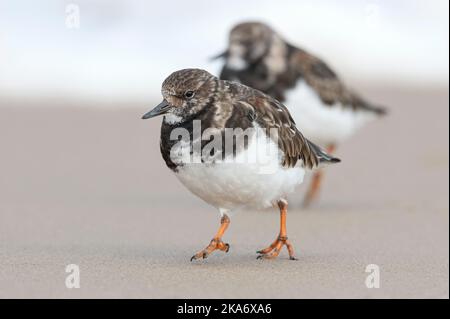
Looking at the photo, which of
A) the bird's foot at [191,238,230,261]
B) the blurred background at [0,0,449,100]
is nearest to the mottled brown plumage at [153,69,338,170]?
the bird's foot at [191,238,230,261]

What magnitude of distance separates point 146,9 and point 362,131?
4.59 meters

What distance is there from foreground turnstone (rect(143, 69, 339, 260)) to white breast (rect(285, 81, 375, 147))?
2313mm

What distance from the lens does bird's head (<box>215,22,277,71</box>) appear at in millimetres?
7754

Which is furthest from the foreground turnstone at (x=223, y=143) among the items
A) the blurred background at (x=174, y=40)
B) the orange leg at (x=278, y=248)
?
the blurred background at (x=174, y=40)

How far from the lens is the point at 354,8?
14.1 metres

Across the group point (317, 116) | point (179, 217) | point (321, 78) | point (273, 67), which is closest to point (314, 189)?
point (317, 116)

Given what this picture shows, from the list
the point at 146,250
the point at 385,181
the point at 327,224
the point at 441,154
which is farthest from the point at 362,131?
the point at 146,250

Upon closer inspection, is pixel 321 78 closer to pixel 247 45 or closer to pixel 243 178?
pixel 247 45

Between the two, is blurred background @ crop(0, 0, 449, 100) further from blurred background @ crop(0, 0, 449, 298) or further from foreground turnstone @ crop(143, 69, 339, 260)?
foreground turnstone @ crop(143, 69, 339, 260)

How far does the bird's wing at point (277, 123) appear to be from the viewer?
5.08 metres

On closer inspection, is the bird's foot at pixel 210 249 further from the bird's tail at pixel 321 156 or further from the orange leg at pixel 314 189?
the orange leg at pixel 314 189

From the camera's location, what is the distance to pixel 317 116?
25.3 ft

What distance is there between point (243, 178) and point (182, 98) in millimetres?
518

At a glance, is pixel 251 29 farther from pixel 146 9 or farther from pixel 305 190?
pixel 146 9
